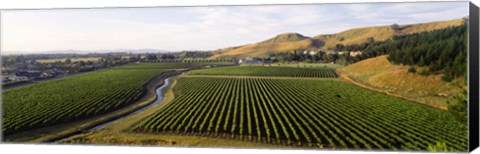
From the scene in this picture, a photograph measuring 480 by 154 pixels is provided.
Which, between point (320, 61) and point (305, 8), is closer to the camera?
point (305, 8)

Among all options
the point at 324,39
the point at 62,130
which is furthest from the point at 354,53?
the point at 62,130

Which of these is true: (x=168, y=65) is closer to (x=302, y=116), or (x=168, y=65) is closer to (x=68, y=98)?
(x=68, y=98)

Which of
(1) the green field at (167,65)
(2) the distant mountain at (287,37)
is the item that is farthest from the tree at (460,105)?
(1) the green field at (167,65)

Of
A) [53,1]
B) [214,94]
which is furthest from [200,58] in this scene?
[53,1]

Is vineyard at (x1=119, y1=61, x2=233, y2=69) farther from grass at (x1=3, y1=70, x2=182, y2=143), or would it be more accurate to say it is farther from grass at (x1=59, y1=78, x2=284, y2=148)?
grass at (x1=59, y1=78, x2=284, y2=148)

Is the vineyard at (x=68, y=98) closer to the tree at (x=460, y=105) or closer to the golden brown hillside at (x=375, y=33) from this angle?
the golden brown hillside at (x=375, y=33)

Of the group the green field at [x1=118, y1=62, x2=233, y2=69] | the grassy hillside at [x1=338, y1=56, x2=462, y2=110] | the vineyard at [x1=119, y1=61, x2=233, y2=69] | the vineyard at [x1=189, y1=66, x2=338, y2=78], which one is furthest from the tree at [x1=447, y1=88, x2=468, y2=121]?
the green field at [x1=118, y1=62, x2=233, y2=69]

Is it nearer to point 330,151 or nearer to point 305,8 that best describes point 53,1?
point 305,8
